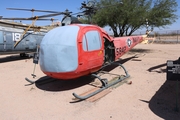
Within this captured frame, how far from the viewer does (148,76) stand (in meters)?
6.70

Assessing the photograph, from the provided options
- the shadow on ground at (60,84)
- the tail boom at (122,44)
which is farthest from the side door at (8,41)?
the tail boom at (122,44)

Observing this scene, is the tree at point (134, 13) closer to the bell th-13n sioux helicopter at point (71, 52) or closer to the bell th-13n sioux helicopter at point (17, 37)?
the bell th-13n sioux helicopter at point (17, 37)

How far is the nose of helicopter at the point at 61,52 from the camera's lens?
4.73 meters

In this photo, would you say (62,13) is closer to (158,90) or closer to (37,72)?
(37,72)

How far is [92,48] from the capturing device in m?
5.28

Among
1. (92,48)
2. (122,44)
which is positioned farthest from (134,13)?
(92,48)

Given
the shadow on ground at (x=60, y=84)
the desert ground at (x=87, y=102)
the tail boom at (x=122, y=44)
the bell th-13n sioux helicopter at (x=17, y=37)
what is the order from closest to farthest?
the desert ground at (x=87, y=102), the shadow on ground at (x=60, y=84), the tail boom at (x=122, y=44), the bell th-13n sioux helicopter at (x=17, y=37)

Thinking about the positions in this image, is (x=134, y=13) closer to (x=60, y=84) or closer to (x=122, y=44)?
(x=122, y=44)

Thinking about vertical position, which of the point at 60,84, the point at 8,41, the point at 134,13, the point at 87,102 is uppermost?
the point at 134,13

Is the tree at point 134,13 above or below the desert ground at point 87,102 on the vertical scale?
above

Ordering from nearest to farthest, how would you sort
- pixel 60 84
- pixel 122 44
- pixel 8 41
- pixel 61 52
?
pixel 61 52
pixel 60 84
pixel 122 44
pixel 8 41

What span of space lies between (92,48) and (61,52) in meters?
1.05

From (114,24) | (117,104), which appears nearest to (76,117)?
(117,104)

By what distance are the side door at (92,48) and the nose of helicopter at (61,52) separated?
0.38 meters
